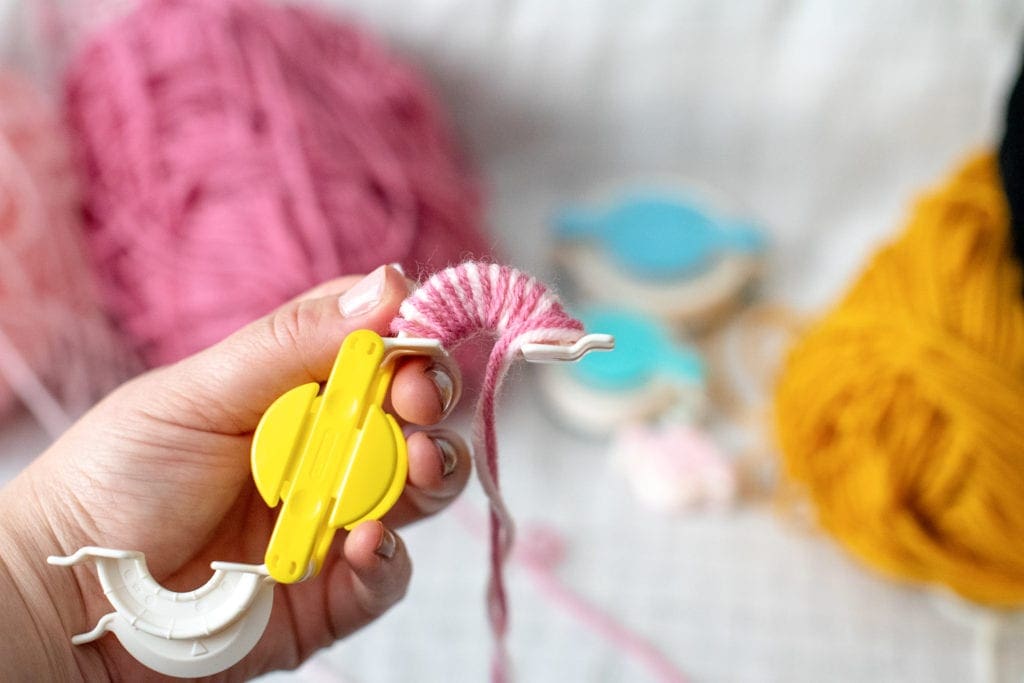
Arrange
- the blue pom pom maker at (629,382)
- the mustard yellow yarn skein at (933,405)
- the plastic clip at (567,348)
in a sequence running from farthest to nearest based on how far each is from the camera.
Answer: the blue pom pom maker at (629,382) < the mustard yellow yarn skein at (933,405) < the plastic clip at (567,348)

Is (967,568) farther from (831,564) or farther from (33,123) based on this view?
(33,123)

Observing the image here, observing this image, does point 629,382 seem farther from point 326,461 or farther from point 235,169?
point 326,461

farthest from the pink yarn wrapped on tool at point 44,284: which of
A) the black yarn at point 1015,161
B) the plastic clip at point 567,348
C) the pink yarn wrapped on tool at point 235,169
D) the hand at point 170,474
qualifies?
the black yarn at point 1015,161

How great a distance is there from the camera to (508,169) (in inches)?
39.6

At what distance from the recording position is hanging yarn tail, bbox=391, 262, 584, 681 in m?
0.39

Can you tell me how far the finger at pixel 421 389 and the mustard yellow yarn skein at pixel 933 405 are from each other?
0.39 meters

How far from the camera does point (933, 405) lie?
0.67 meters

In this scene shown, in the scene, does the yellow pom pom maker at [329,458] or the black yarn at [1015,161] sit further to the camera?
the black yarn at [1015,161]

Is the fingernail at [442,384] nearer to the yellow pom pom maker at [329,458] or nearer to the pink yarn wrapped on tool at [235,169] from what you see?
the yellow pom pom maker at [329,458]

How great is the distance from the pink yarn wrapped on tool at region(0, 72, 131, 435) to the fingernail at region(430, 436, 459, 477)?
15.9 inches

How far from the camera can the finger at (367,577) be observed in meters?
0.44

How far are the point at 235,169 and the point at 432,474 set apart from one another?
0.39 metres

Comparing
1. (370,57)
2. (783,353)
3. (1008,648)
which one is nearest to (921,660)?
(1008,648)

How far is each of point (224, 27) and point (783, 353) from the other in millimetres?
576
